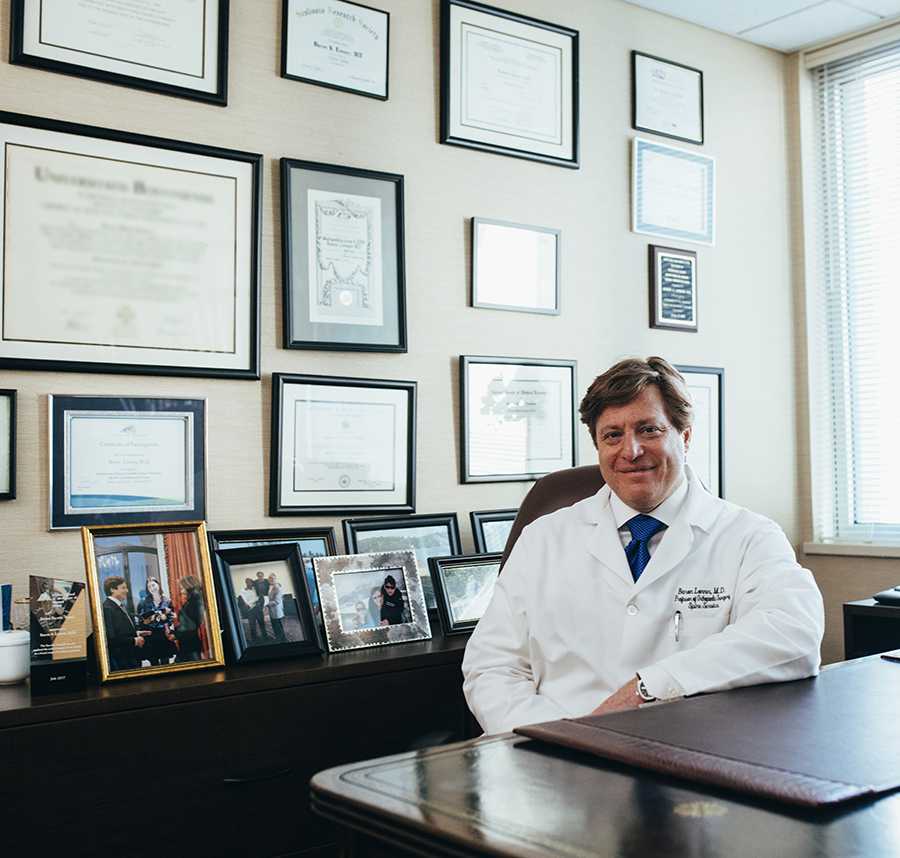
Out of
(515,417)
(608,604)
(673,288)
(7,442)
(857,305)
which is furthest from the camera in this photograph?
(857,305)

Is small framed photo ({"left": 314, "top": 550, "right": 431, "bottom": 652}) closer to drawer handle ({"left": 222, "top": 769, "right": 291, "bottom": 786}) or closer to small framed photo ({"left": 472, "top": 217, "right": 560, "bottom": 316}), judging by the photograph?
drawer handle ({"left": 222, "top": 769, "right": 291, "bottom": 786})

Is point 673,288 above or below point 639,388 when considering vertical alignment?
above

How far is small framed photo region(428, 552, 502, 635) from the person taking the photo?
103 inches

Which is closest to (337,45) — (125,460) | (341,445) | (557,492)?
(341,445)

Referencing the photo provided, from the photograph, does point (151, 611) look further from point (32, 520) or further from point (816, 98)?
point (816, 98)

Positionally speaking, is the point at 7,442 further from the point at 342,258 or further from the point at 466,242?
the point at 466,242

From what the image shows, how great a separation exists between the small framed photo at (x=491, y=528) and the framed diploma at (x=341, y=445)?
8.5 inches

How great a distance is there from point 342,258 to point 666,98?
150cm

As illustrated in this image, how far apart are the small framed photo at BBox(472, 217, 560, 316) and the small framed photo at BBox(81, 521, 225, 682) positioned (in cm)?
124

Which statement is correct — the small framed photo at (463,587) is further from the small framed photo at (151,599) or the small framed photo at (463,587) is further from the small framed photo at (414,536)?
the small framed photo at (151,599)

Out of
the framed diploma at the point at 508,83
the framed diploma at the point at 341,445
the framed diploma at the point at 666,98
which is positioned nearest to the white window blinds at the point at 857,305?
the framed diploma at the point at 666,98

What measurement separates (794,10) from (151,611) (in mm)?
3009

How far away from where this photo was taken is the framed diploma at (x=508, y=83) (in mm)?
3043

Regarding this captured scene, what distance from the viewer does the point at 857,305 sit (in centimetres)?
389
